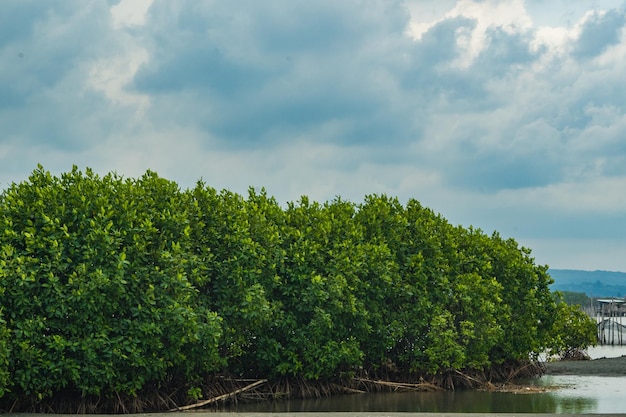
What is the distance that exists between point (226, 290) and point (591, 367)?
19487 millimetres

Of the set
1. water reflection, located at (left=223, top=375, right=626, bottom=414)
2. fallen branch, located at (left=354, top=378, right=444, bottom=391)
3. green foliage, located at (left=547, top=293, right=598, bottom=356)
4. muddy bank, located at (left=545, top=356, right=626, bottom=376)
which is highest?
green foliage, located at (left=547, top=293, right=598, bottom=356)

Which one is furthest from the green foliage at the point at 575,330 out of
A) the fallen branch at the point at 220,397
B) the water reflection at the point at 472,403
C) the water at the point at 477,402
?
the fallen branch at the point at 220,397

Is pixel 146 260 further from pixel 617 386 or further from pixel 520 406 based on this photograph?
pixel 617 386

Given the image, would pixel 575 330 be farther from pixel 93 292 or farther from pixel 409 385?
pixel 93 292

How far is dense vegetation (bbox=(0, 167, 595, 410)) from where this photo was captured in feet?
62.3

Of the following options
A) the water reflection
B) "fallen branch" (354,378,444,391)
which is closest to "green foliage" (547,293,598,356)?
the water reflection

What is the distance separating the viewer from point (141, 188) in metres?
21.6

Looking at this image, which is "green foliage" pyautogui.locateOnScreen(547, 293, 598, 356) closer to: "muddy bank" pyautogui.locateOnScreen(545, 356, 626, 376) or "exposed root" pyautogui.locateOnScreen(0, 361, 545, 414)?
"muddy bank" pyautogui.locateOnScreen(545, 356, 626, 376)

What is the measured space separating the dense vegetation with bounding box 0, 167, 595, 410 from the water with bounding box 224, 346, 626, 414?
3.15 ft

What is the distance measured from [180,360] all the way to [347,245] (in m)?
6.28

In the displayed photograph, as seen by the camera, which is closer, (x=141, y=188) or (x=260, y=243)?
(x=141, y=188)

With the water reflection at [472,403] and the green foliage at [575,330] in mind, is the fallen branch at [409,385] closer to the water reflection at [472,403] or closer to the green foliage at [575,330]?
the water reflection at [472,403]

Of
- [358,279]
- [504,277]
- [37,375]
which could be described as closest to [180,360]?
[37,375]

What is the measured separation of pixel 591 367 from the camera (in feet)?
117
